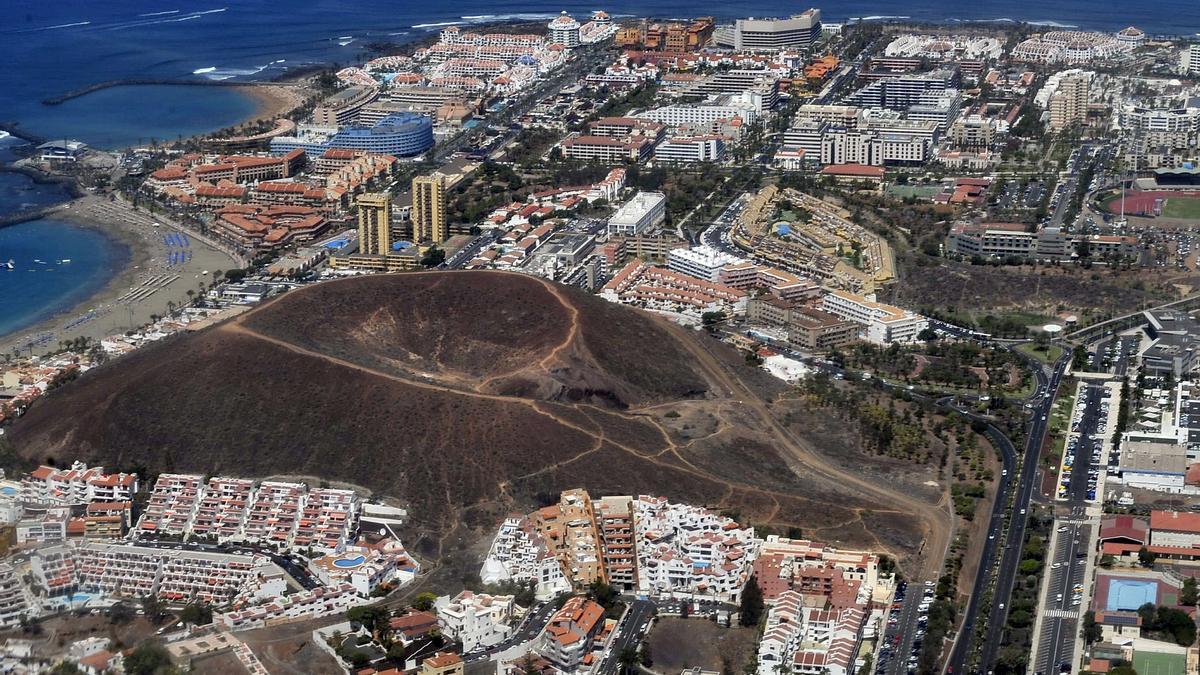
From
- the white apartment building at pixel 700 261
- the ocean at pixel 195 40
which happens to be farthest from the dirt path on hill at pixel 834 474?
the ocean at pixel 195 40

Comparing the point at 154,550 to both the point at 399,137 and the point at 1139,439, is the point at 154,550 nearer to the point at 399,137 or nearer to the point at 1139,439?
the point at 1139,439

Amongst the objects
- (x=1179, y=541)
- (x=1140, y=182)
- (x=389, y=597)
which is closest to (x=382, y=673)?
(x=389, y=597)

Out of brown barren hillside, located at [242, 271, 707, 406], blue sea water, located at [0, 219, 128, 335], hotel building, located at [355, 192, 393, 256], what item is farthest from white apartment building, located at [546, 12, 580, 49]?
brown barren hillside, located at [242, 271, 707, 406]

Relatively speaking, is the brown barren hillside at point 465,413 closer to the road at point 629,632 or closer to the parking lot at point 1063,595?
the parking lot at point 1063,595

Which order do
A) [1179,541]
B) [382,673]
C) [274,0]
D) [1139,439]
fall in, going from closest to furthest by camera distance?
[382,673] < [1179,541] < [1139,439] < [274,0]

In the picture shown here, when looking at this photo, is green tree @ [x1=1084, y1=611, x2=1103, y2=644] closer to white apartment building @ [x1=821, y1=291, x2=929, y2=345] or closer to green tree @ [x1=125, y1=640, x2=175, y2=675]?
green tree @ [x1=125, y1=640, x2=175, y2=675]
